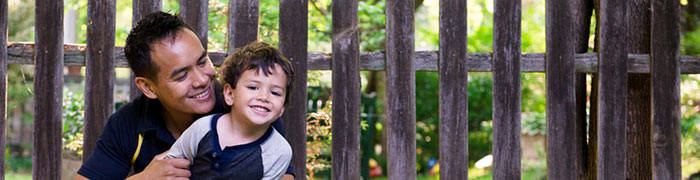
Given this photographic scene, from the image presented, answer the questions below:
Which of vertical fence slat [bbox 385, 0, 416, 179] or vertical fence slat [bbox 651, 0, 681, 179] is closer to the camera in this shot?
vertical fence slat [bbox 385, 0, 416, 179]

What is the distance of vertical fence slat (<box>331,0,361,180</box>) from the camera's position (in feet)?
9.62

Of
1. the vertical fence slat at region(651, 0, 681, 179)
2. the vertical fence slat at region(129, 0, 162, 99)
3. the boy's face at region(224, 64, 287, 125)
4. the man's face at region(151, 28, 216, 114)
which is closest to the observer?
the boy's face at region(224, 64, 287, 125)

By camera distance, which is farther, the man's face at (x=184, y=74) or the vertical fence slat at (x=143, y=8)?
the vertical fence slat at (x=143, y=8)

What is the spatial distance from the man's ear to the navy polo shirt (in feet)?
0.24

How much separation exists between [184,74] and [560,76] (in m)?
1.68

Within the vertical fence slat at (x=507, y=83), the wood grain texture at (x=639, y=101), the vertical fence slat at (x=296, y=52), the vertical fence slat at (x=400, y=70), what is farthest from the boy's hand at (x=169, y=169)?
the wood grain texture at (x=639, y=101)

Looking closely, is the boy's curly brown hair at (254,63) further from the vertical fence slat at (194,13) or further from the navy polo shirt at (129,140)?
the vertical fence slat at (194,13)

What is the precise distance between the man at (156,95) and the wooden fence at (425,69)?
0.55 m

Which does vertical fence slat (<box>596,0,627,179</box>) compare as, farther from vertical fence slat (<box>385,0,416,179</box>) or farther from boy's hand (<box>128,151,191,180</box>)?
boy's hand (<box>128,151,191,180</box>)

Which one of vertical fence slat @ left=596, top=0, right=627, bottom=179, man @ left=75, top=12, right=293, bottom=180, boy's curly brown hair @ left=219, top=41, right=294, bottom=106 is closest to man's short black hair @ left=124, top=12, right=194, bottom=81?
man @ left=75, top=12, right=293, bottom=180

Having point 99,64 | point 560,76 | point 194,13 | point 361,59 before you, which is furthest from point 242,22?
point 560,76

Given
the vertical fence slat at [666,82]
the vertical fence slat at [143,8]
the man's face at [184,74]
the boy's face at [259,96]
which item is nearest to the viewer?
the boy's face at [259,96]

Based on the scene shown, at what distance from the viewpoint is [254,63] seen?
2.11 meters

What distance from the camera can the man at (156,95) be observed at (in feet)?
7.65
